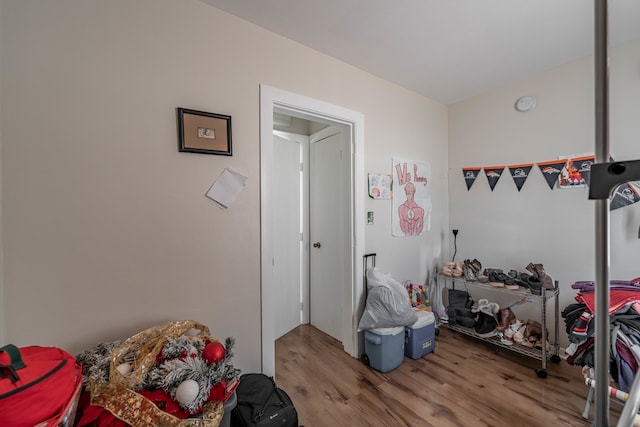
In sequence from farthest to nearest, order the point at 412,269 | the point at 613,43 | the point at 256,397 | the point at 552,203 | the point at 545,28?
the point at 412,269 < the point at 552,203 < the point at 613,43 < the point at 545,28 < the point at 256,397

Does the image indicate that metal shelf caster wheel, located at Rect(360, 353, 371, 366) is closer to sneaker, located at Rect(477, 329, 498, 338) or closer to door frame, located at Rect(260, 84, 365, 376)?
door frame, located at Rect(260, 84, 365, 376)

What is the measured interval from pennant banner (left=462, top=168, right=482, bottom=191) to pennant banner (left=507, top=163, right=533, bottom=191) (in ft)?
1.07

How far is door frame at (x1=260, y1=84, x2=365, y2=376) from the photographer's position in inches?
70.2

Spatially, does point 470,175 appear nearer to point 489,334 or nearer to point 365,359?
point 489,334

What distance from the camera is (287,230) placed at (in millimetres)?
2869

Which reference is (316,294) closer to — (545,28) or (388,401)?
(388,401)

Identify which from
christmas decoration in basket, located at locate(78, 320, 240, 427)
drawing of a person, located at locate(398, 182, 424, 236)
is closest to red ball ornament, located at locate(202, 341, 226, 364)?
christmas decoration in basket, located at locate(78, 320, 240, 427)

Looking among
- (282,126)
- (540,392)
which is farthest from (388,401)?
(282,126)

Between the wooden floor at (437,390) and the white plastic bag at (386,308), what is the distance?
39 centimetres

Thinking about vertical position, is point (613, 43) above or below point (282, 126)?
above

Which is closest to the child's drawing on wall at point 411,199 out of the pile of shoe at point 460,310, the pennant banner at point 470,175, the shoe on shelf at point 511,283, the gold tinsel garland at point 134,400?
the pennant banner at point 470,175

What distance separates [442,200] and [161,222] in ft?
9.34

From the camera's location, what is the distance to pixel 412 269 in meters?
2.83

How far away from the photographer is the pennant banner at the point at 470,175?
114 inches
